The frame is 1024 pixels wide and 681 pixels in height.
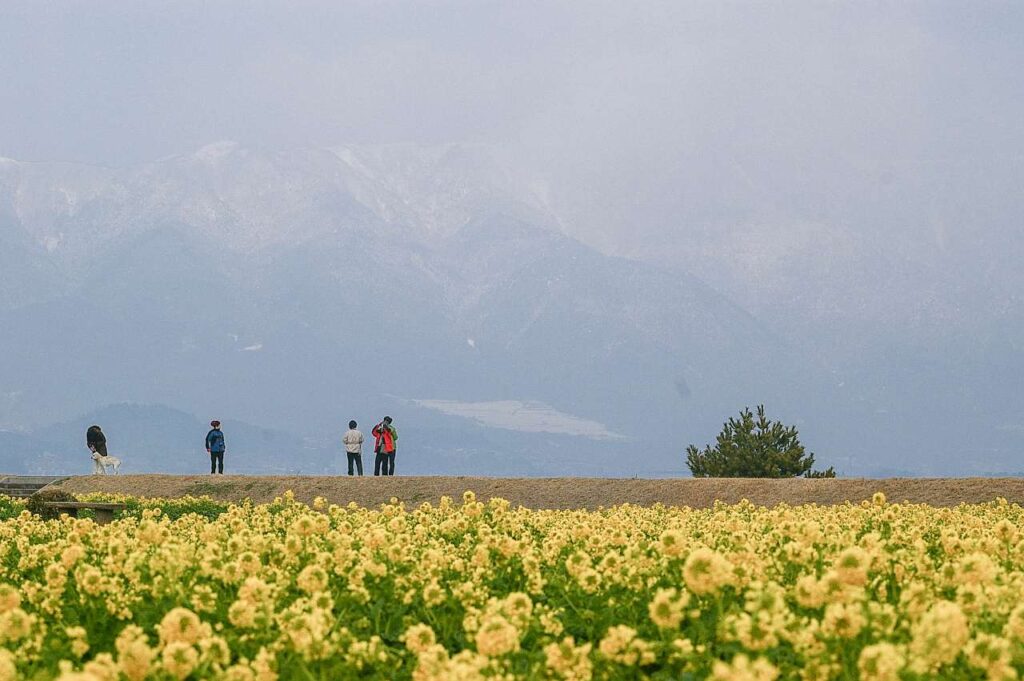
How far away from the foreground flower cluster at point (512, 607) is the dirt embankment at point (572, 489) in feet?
47.0

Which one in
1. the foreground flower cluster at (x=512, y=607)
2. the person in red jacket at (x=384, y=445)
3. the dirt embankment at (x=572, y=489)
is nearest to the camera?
the foreground flower cluster at (x=512, y=607)

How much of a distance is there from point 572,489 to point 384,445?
910cm

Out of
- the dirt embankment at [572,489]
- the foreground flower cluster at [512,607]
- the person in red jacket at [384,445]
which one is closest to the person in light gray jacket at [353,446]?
the person in red jacket at [384,445]

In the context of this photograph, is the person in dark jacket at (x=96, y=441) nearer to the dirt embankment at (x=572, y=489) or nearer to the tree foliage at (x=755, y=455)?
the dirt embankment at (x=572, y=489)

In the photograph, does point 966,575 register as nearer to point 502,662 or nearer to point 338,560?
point 502,662

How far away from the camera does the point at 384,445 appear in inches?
1463

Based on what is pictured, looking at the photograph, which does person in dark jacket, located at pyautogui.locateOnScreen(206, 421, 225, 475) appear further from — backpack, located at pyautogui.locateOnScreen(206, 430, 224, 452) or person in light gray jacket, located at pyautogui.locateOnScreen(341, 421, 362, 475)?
person in light gray jacket, located at pyautogui.locateOnScreen(341, 421, 362, 475)

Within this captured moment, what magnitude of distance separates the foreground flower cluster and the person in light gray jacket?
25288 mm

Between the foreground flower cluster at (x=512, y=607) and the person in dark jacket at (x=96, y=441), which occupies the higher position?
the person in dark jacket at (x=96, y=441)

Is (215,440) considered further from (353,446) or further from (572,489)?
(572,489)

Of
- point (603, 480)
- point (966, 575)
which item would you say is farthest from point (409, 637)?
point (603, 480)

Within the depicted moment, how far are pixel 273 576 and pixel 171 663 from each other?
10.7 feet

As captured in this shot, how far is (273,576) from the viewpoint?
8.87 meters

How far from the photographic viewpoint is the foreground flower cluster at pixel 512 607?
5.68 meters
